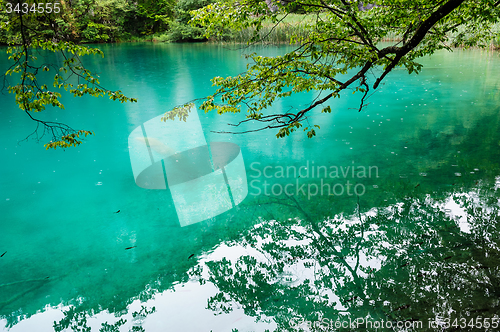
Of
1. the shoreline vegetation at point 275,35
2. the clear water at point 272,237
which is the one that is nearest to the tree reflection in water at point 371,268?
the clear water at point 272,237

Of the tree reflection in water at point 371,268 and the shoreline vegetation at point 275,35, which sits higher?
the shoreline vegetation at point 275,35

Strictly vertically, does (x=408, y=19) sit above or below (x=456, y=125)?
above

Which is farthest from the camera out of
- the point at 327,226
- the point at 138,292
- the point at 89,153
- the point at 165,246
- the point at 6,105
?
the point at 6,105

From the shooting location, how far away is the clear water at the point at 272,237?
328 cm

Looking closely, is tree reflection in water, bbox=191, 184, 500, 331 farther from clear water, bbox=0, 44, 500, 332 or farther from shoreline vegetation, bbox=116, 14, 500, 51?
shoreline vegetation, bbox=116, 14, 500, 51

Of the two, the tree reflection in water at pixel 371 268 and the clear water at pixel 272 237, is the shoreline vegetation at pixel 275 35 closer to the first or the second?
the clear water at pixel 272 237

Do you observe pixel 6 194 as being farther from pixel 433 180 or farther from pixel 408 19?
pixel 433 180

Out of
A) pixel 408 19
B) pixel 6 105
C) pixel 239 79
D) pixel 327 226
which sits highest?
pixel 408 19

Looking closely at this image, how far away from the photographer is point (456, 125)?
334 inches

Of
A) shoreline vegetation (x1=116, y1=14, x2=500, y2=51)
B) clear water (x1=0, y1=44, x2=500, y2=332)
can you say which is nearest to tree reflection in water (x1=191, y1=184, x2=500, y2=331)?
clear water (x1=0, y1=44, x2=500, y2=332)

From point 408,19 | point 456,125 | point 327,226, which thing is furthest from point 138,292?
point 456,125

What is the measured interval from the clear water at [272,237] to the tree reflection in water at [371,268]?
0.7 inches

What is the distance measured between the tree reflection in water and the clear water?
17mm

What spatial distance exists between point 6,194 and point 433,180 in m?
6.91
